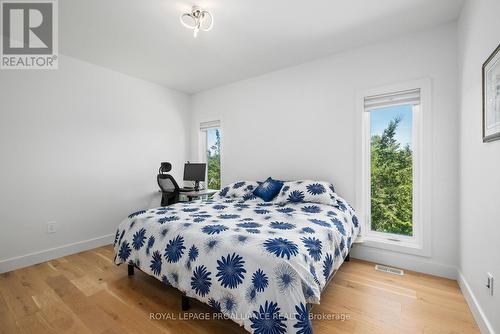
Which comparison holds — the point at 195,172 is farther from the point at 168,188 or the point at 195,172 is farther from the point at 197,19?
the point at 197,19

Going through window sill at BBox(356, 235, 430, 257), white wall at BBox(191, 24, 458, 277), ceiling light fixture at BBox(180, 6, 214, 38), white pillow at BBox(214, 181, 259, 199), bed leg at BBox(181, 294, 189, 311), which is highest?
ceiling light fixture at BBox(180, 6, 214, 38)

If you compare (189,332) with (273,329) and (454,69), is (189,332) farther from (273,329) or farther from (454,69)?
(454,69)

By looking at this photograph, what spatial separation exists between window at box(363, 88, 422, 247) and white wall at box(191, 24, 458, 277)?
0.15m

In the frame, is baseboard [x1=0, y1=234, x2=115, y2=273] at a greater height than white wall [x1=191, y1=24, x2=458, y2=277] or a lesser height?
lesser

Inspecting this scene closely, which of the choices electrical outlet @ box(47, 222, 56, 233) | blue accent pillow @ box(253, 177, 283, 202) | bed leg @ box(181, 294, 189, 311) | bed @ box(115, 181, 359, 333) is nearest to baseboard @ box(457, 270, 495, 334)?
bed @ box(115, 181, 359, 333)

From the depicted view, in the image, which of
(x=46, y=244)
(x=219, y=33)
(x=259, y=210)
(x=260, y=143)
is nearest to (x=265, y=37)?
(x=219, y=33)

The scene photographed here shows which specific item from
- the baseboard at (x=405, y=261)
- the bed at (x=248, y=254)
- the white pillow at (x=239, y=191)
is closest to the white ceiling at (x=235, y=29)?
the white pillow at (x=239, y=191)

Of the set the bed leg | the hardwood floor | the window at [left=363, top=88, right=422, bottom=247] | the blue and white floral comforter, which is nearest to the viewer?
the blue and white floral comforter

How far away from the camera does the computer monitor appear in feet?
12.8

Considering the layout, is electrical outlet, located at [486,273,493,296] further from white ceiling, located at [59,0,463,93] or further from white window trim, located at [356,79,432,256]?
white ceiling, located at [59,0,463,93]

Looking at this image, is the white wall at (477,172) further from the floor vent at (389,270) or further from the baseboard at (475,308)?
the floor vent at (389,270)

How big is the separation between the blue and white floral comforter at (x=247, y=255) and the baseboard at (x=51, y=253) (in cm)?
120

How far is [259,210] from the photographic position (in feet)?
8.07

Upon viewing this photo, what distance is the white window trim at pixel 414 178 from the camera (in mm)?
2348
